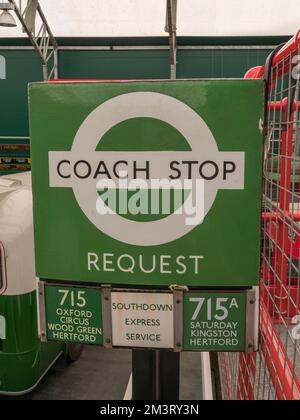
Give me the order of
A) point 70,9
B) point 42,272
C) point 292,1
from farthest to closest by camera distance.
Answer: point 70,9 < point 292,1 < point 42,272

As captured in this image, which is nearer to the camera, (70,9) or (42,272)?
(42,272)

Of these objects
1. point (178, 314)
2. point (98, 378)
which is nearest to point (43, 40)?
point (98, 378)

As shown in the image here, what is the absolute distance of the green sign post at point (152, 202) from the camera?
1229 millimetres

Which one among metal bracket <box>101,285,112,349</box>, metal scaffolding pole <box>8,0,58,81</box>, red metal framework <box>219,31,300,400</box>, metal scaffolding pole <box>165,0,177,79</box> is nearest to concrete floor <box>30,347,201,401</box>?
red metal framework <box>219,31,300,400</box>

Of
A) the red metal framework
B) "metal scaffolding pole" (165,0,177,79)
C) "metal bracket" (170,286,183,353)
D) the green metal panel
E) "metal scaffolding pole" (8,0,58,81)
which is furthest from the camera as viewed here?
"metal scaffolding pole" (8,0,58,81)

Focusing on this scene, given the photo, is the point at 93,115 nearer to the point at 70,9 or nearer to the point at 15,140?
the point at 70,9

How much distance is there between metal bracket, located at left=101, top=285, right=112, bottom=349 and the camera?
1327mm

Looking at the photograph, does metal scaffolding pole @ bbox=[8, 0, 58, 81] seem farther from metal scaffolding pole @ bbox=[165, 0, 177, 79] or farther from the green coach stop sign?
the green coach stop sign

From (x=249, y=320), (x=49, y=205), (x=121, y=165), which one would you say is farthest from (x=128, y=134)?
(x=249, y=320)

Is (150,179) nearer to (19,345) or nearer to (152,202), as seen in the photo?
(152,202)

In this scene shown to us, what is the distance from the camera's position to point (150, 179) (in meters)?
1.27

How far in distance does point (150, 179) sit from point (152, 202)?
0.06 metres

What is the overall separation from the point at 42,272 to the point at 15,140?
10.8 m
